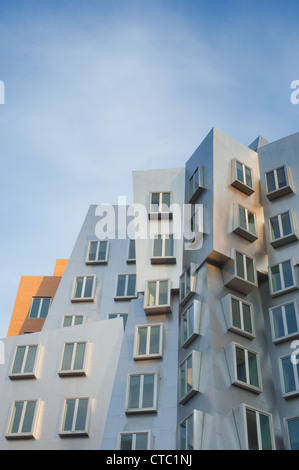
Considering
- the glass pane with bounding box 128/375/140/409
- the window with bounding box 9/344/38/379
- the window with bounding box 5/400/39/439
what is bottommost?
the window with bounding box 5/400/39/439

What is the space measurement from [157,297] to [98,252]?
33.5 feet

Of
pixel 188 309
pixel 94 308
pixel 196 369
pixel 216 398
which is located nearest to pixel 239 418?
pixel 216 398

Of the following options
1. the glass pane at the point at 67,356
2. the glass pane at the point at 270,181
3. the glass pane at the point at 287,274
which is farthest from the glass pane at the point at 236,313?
the glass pane at the point at 67,356

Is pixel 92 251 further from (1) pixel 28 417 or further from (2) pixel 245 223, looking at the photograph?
(1) pixel 28 417

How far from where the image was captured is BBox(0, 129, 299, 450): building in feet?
93.5

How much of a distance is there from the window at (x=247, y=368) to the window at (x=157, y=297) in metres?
6.05

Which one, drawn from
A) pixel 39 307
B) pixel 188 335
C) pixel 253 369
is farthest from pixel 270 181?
pixel 39 307

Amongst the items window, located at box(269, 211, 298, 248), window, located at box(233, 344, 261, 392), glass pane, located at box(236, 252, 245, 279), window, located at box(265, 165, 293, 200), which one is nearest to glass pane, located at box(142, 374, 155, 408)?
window, located at box(233, 344, 261, 392)

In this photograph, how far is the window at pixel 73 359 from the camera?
108ft

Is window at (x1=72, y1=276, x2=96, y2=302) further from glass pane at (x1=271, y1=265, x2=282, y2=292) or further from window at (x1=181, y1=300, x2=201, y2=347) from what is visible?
glass pane at (x1=271, y1=265, x2=282, y2=292)

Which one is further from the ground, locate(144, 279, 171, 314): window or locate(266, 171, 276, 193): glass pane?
locate(266, 171, 276, 193): glass pane

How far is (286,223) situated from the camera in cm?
3438
